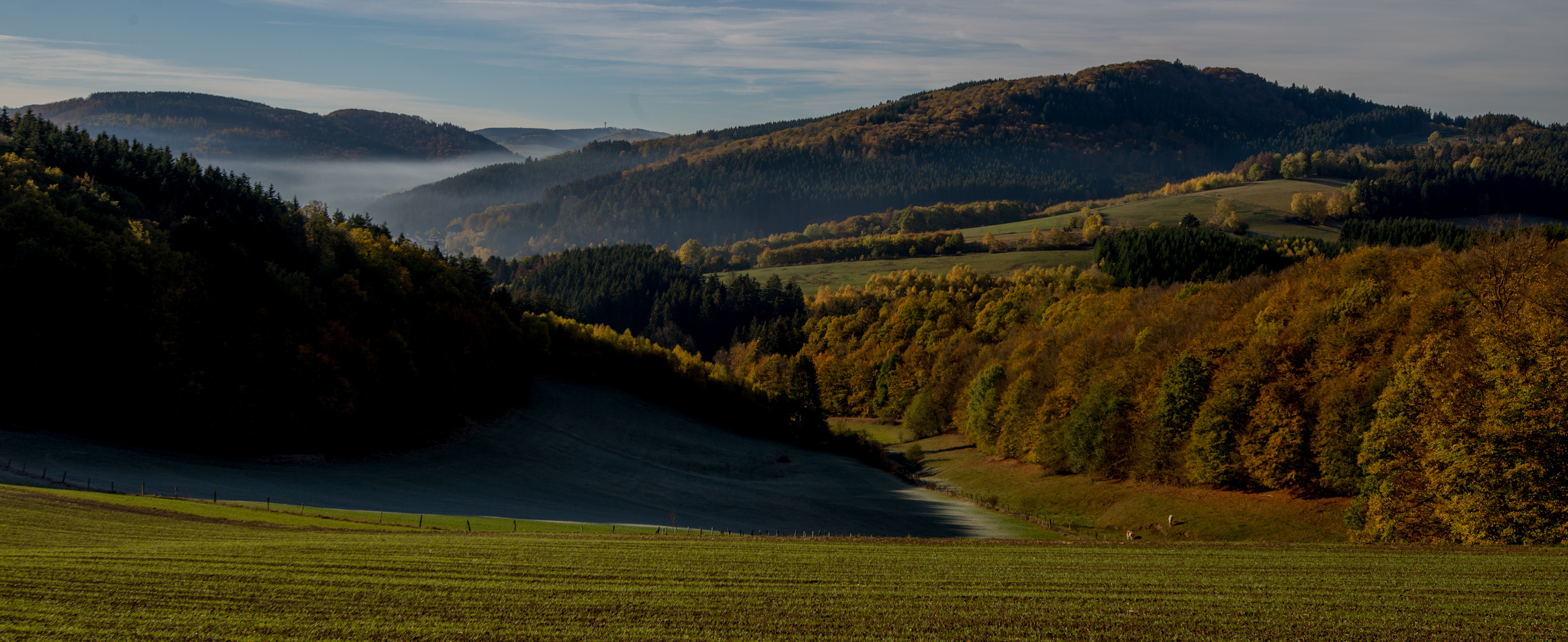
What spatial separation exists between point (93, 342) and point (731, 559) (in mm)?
46007

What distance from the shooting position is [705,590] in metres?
21.0

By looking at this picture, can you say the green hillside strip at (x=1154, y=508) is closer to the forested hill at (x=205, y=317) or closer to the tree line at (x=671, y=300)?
the forested hill at (x=205, y=317)

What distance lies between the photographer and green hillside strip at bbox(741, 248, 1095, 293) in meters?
168

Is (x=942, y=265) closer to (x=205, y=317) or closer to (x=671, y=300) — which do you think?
(x=671, y=300)

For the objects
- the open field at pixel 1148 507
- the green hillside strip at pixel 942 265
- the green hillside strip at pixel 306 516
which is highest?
the green hillside strip at pixel 942 265

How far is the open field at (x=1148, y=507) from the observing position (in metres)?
55.0

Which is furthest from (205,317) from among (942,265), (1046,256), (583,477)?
(1046,256)

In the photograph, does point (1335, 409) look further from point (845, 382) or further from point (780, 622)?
point (845, 382)

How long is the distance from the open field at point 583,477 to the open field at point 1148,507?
5906mm

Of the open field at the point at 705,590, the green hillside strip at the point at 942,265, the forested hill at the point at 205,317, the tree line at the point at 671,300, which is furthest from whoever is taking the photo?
the tree line at the point at 671,300

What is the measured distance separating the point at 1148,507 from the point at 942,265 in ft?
387

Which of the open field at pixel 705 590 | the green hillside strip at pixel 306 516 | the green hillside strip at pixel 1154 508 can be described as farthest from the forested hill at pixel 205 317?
the green hillside strip at pixel 1154 508

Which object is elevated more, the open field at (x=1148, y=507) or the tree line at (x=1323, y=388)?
the tree line at (x=1323, y=388)

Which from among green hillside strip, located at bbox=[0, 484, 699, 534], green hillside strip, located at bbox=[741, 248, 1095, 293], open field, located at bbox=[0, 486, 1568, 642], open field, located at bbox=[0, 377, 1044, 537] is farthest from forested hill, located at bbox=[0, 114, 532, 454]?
green hillside strip, located at bbox=[741, 248, 1095, 293]
